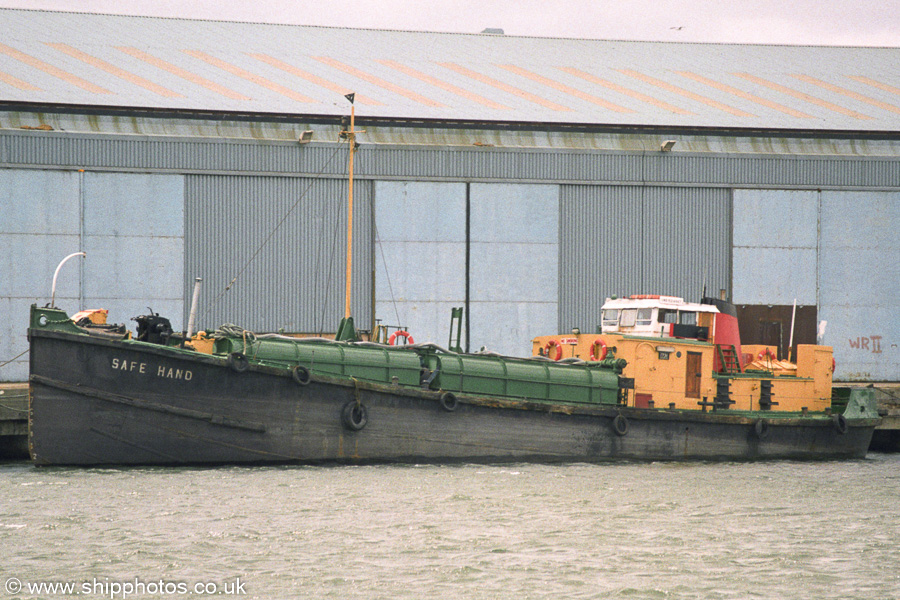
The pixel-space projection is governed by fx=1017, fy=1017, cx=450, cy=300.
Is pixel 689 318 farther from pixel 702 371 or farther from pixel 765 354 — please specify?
pixel 765 354

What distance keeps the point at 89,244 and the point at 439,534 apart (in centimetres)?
1850

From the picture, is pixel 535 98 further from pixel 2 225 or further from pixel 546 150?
pixel 2 225

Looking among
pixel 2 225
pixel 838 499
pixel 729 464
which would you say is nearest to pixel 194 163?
pixel 2 225

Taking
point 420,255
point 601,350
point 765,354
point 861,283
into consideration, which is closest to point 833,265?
point 861,283

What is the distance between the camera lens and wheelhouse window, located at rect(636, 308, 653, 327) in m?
26.1

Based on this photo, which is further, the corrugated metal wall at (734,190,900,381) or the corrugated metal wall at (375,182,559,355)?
the corrugated metal wall at (734,190,900,381)

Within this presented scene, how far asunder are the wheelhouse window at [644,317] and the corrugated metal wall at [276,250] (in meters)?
9.57

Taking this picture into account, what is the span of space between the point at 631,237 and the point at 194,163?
14.3 metres

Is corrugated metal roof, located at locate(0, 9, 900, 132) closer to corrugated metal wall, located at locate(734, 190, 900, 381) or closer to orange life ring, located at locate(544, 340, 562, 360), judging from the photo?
corrugated metal wall, located at locate(734, 190, 900, 381)

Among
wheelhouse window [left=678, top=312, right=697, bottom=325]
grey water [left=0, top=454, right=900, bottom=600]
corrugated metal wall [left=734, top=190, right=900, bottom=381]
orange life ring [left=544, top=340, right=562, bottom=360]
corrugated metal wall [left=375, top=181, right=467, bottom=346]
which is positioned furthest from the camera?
corrugated metal wall [left=734, top=190, right=900, bottom=381]

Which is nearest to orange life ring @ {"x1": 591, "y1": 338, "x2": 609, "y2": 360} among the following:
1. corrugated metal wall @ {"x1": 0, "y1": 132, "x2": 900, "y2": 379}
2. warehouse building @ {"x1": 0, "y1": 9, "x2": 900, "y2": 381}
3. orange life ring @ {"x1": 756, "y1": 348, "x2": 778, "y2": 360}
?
orange life ring @ {"x1": 756, "y1": 348, "x2": 778, "y2": 360}

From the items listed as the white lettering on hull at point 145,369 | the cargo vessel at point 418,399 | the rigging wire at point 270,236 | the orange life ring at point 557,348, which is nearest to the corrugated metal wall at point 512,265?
the rigging wire at point 270,236

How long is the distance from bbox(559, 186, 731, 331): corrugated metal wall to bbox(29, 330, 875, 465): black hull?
9030 millimetres

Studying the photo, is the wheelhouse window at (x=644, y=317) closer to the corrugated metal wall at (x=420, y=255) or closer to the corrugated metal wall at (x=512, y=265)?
the corrugated metal wall at (x=512, y=265)
